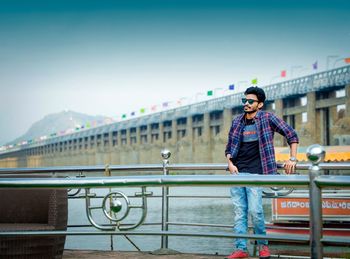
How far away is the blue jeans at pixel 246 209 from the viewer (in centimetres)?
444

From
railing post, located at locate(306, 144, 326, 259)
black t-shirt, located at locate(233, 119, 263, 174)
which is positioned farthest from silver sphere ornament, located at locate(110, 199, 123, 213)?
black t-shirt, located at locate(233, 119, 263, 174)

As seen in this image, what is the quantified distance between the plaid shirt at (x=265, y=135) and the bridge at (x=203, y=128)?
43813 millimetres

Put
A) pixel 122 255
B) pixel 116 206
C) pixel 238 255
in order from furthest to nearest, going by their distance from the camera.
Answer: pixel 122 255
pixel 238 255
pixel 116 206

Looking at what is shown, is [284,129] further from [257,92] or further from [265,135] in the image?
[257,92]

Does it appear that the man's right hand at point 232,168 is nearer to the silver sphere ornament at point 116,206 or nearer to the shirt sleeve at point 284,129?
the shirt sleeve at point 284,129

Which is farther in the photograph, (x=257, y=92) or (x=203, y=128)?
(x=203, y=128)

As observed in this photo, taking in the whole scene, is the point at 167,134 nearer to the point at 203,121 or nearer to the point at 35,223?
the point at 203,121

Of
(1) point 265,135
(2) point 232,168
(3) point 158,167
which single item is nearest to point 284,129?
(1) point 265,135

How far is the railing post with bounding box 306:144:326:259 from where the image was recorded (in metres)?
2.63

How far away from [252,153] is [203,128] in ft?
226

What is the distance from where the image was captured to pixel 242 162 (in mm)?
4578

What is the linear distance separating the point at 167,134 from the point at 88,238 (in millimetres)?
66454

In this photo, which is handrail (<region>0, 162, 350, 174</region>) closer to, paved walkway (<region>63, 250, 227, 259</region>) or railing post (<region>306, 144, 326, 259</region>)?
paved walkway (<region>63, 250, 227, 259</region>)

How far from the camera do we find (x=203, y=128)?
240 ft
